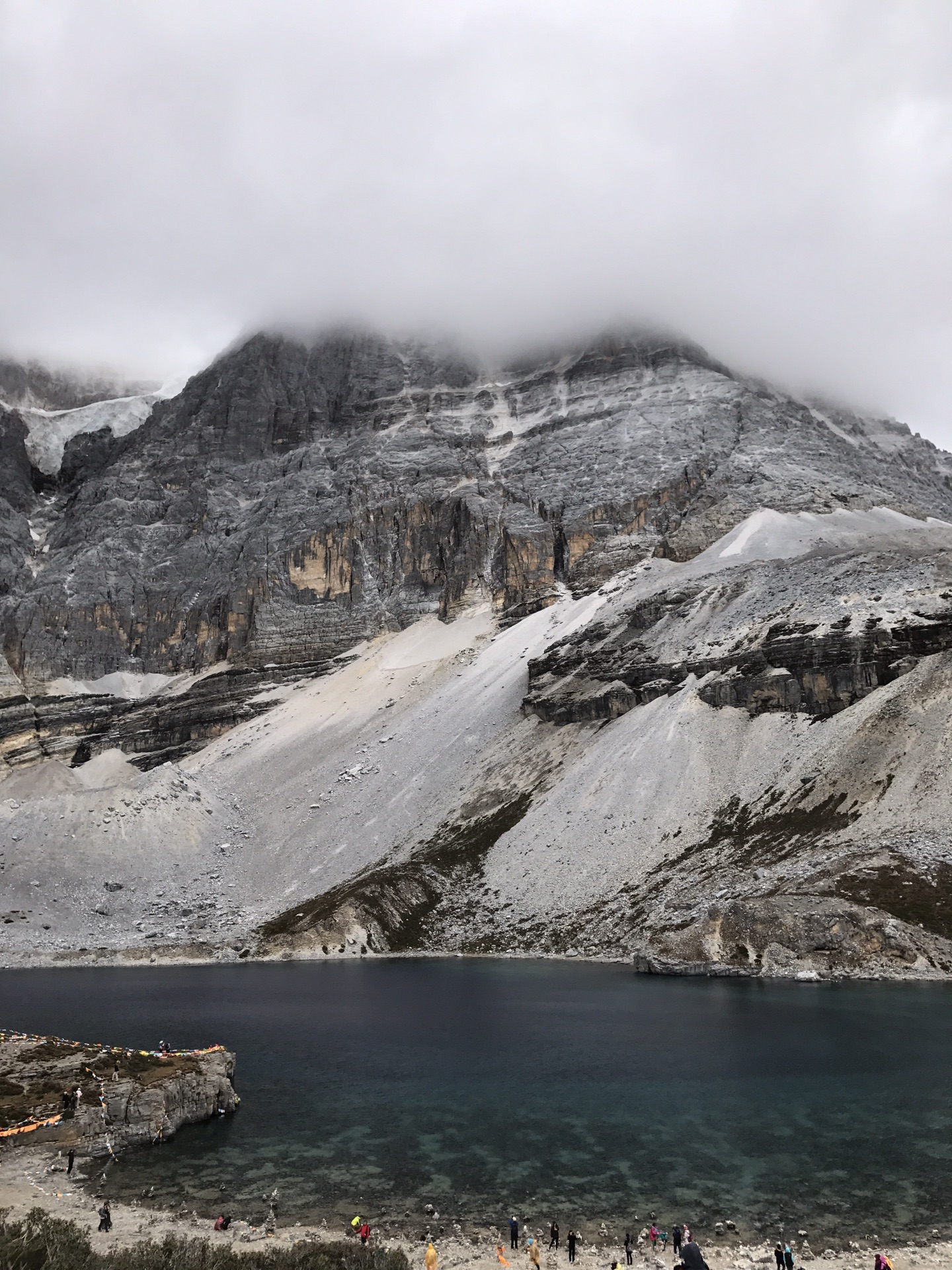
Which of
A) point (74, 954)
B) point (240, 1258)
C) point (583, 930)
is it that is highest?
point (240, 1258)

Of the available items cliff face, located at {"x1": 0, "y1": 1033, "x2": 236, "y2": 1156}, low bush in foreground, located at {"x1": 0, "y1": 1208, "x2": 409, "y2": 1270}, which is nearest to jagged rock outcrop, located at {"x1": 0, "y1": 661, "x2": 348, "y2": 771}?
cliff face, located at {"x1": 0, "y1": 1033, "x2": 236, "y2": 1156}

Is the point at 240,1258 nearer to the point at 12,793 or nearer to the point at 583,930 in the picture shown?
the point at 583,930

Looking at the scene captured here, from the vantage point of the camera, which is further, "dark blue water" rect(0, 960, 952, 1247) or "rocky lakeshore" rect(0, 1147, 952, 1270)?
"dark blue water" rect(0, 960, 952, 1247)

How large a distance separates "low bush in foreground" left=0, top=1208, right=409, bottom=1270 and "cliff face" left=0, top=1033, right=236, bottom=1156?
1221 centimetres


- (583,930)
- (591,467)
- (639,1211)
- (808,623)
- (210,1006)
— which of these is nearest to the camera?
(639,1211)

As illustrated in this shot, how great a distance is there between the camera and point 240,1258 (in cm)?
2350

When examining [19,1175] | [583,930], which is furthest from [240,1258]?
[583,930]

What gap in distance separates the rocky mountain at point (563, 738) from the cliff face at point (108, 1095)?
38558 millimetres

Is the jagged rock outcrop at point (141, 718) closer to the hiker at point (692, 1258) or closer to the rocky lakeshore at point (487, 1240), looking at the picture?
the rocky lakeshore at point (487, 1240)

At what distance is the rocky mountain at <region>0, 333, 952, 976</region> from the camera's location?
259 feet

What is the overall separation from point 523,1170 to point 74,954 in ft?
243

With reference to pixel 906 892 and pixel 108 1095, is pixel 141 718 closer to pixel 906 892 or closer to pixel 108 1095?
pixel 906 892

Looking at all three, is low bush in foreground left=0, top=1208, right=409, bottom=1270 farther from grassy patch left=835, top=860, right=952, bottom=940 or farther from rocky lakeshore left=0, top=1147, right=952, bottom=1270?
grassy patch left=835, top=860, right=952, bottom=940

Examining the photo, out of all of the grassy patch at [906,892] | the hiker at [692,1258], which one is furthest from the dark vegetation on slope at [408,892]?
the hiker at [692,1258]
